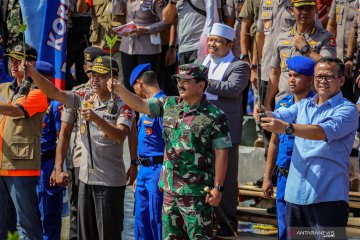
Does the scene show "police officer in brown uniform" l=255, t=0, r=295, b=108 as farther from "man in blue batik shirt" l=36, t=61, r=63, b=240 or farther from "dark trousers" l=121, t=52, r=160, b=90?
"man in blue batik shirt" l=36, t=61, r=63, b=240

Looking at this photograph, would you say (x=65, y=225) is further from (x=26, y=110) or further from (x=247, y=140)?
(x=247, y=140)

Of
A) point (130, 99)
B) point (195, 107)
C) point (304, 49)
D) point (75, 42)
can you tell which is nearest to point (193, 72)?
point (195, 107)

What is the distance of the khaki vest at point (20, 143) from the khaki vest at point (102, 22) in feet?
11.4

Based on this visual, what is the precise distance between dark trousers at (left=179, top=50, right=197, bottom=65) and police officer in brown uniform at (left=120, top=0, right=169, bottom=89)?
0.51 meters

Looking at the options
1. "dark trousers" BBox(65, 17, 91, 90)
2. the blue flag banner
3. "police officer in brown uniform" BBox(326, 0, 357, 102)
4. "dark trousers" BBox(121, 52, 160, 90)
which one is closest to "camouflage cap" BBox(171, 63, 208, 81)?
"police officer in brown uniform" BBox(326, 0, 357, 102)

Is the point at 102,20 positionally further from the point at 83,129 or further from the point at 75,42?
the point at 83,129

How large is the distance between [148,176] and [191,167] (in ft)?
4.06

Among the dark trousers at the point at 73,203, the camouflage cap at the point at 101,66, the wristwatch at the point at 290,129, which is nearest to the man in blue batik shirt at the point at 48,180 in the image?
the dark trousers at the point at 73,203

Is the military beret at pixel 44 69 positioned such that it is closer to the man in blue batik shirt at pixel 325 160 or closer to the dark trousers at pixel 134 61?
the dark trousers at pixel 134 61

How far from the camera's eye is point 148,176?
31.0 feet

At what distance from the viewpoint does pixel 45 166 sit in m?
10.6

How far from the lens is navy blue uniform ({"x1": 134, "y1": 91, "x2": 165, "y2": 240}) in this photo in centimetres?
941

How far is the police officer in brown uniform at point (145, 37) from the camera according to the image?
1231 centimetres

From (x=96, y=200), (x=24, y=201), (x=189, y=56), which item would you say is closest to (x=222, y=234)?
(x=96, y=200)
